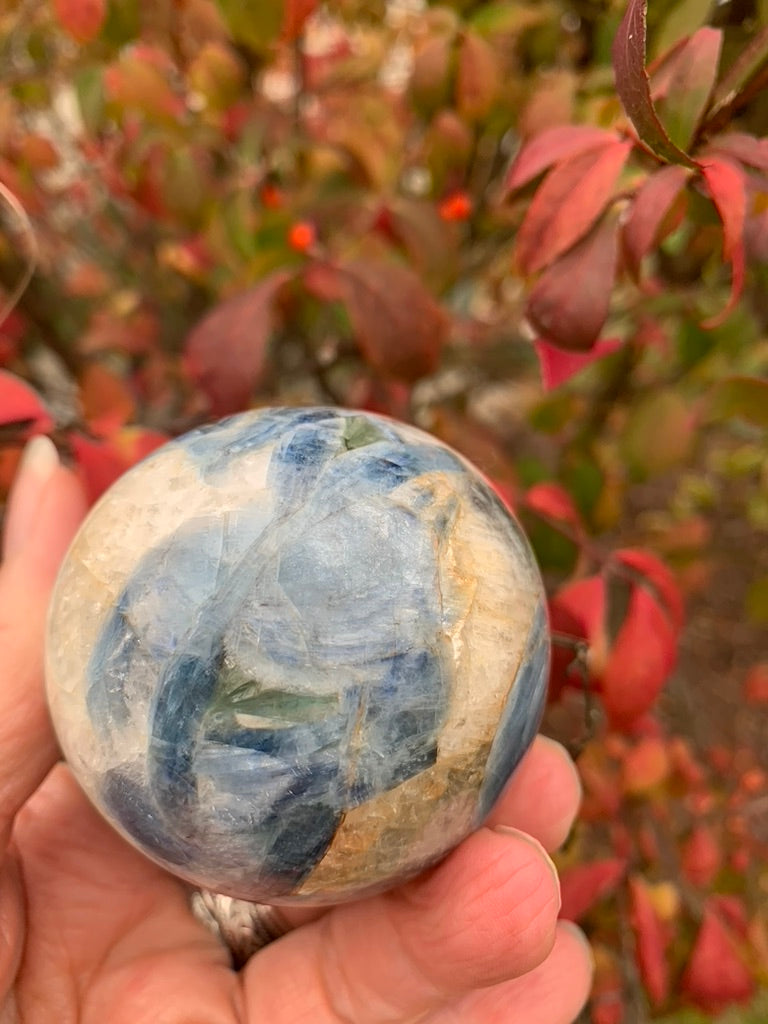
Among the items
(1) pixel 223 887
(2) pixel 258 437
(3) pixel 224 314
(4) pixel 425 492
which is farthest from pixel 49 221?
(1) pixel 223 887

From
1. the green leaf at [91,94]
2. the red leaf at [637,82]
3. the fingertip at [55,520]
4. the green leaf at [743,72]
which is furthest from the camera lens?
the green leaf at [91,94]

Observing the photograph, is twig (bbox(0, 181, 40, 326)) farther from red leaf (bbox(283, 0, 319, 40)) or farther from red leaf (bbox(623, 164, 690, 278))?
red leaf (bbox(623, 164, 690, 278))

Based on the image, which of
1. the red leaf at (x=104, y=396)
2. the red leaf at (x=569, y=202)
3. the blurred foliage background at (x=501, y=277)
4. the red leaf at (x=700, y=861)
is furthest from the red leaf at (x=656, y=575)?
the red leaf at (x=104, y=396)

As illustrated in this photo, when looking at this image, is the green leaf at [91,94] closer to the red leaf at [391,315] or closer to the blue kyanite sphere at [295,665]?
the red leaf at [391,315]

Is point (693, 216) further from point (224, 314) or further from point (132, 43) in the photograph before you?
point (132, 43)

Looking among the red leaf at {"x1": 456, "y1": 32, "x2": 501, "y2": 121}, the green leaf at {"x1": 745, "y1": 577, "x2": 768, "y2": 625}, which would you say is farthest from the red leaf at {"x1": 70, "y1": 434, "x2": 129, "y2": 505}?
the green leaf at {"x1": 745, "y1": 577, "x2": 768, "y2": 625}
